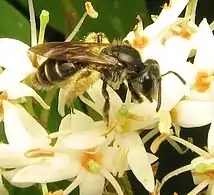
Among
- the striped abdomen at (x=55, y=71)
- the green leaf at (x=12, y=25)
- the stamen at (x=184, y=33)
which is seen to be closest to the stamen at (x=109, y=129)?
the striped abdomen at (x=55, y=71)

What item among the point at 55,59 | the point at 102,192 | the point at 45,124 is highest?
the point at 55,59

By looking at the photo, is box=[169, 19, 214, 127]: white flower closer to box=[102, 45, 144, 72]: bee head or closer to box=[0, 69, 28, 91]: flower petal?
box=[102, 45, 144, 72]: bee head

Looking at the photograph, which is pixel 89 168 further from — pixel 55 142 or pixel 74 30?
pixel 74 30

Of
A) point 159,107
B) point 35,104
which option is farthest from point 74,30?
point 159,107

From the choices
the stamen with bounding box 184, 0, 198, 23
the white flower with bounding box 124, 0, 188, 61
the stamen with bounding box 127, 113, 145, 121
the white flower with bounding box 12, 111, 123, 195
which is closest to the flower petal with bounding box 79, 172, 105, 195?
the white flower with bounding box 12, 111, 123, 195

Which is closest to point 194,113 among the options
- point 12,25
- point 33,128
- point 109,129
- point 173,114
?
point 173,114

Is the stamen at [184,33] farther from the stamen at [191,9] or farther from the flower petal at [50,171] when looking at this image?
the flower petal at [50,171]
